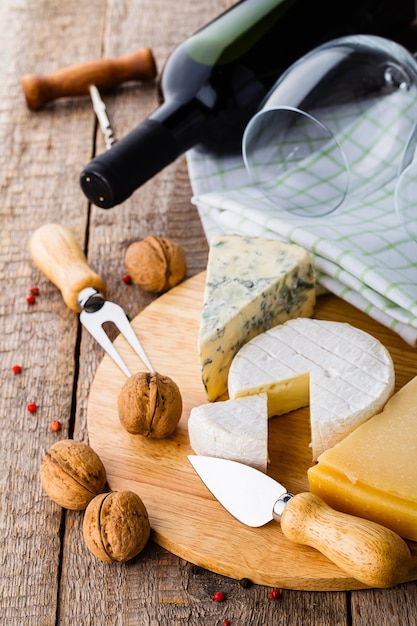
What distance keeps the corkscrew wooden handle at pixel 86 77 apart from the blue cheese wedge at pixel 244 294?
886 mm

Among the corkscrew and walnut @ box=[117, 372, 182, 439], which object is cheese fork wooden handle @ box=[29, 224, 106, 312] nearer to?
walnut @ box=[117, 372, 182, 439]

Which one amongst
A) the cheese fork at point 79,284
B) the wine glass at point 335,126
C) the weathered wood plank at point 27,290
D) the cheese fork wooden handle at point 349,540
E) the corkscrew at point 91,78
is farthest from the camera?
the corkscrew at point 91,78

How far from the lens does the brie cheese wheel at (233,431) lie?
136 cm

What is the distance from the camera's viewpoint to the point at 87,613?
1.28m

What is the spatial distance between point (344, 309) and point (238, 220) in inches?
12.0

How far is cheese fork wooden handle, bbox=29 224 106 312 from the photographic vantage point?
1.76 meters

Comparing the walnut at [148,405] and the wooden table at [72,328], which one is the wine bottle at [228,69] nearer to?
the wooden table at [72,328]

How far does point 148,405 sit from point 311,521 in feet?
1.16

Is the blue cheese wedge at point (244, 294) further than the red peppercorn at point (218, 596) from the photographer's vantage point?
Yes

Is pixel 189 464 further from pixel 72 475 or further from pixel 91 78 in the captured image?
pixel 91 78

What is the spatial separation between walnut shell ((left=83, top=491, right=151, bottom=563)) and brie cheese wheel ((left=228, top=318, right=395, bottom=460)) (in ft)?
0.94

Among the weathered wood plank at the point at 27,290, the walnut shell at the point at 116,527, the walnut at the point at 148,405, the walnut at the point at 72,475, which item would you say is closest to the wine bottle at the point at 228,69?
the weathered wood plank at the point at 27,290

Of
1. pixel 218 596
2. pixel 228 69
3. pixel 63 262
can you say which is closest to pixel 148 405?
pixel 218 596

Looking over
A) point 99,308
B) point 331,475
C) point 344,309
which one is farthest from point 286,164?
point 331,475
